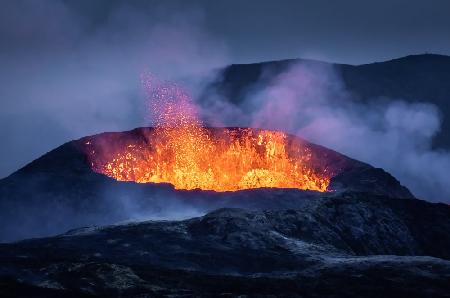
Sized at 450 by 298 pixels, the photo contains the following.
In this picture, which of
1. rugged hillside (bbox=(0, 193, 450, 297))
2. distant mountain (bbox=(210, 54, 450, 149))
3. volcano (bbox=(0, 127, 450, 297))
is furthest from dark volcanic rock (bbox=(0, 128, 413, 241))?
distant mountain (bbox=(210, 54, 450, 149))

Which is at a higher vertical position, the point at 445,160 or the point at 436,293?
the point at 445,160

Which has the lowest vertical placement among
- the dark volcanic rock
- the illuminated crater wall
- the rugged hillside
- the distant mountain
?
the rugged hillside

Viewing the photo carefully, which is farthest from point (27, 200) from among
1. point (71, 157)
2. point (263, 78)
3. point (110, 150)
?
point (263, 78)

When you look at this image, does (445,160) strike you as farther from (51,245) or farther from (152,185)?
(51,245)

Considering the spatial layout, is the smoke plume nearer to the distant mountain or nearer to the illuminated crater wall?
the distant mountain

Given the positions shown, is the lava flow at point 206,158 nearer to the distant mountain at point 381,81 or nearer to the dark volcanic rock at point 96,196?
the dark volcanic rock at point 96,196

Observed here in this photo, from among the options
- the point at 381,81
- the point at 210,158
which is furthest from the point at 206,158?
the point at 381,81
